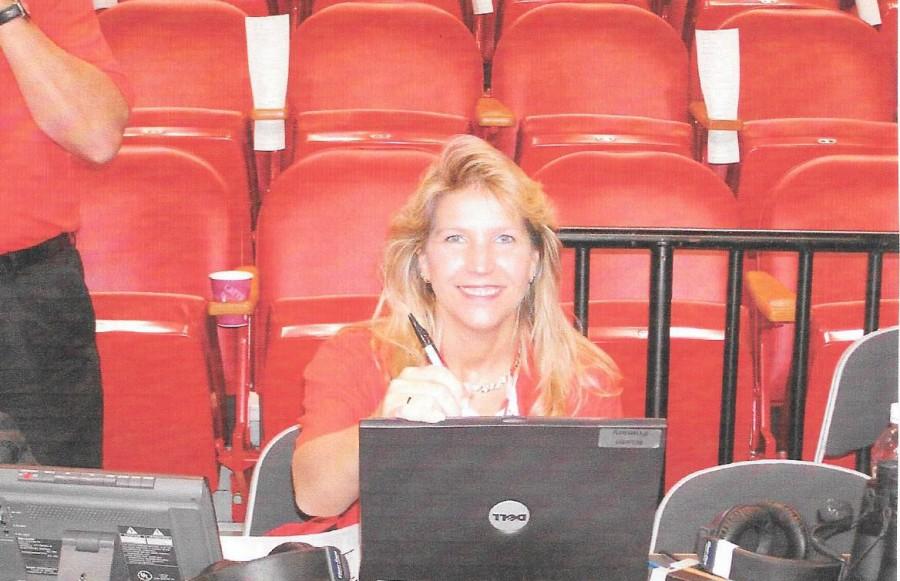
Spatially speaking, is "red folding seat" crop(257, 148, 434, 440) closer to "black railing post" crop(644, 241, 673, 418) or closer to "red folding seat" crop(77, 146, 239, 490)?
"red folding seat" crop(77, 146, 239, 490)

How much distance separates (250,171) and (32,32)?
1.12m

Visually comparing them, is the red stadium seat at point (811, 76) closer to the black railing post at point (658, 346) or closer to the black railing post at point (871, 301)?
the black railing post at point (871, 301)

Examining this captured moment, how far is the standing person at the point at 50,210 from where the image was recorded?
1.28 meters

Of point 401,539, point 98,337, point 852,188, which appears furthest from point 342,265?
point 401,539

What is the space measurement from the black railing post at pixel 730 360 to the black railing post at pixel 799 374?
0.34 feet

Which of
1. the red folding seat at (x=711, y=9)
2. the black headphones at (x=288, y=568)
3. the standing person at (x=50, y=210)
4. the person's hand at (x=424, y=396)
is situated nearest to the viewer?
the black headphones at (x=288, y=568)

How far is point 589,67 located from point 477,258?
137cm

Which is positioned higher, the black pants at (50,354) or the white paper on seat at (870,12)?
the white paper on seat at (870,12)

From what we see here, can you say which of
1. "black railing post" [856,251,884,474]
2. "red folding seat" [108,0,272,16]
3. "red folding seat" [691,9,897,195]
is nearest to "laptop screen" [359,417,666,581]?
"black railing post" [856,251,884,474]

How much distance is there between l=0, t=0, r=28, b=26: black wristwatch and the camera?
121 centimetres

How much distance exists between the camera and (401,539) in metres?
0.73

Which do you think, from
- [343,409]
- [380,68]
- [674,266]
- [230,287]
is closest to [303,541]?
[343,409]

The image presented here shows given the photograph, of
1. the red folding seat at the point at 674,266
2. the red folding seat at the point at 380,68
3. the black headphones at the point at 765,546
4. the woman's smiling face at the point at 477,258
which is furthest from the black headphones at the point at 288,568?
the red folding seat at the point at 380,68

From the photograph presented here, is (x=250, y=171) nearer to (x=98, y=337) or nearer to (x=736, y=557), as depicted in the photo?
(x=98, y=337)
